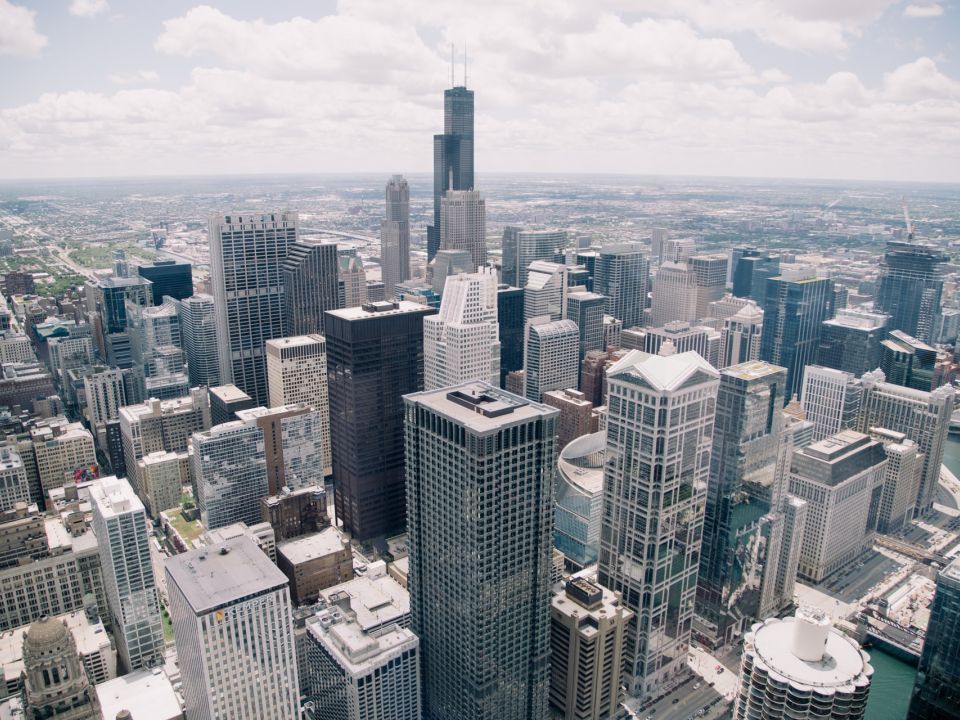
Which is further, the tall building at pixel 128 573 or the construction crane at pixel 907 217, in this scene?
the construction crane at pixel 907 217

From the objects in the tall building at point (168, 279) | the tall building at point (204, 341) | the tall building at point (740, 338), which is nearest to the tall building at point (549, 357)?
the tall building at point (740, 338)

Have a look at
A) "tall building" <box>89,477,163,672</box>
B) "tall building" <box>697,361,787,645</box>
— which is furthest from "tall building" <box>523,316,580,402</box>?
"tall building" <box>89,477,163,672</box>

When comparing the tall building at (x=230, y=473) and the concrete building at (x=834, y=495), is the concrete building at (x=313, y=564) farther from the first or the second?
the concrete building at (x=834, y=495)

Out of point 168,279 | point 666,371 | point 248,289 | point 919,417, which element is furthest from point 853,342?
point 168,279

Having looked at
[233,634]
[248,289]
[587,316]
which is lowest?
[233,634]

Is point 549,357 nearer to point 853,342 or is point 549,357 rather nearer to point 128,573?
point 853,342

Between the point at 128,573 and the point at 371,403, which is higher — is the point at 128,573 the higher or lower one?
the lower one

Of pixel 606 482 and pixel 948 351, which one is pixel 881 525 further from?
pixel 948 351
